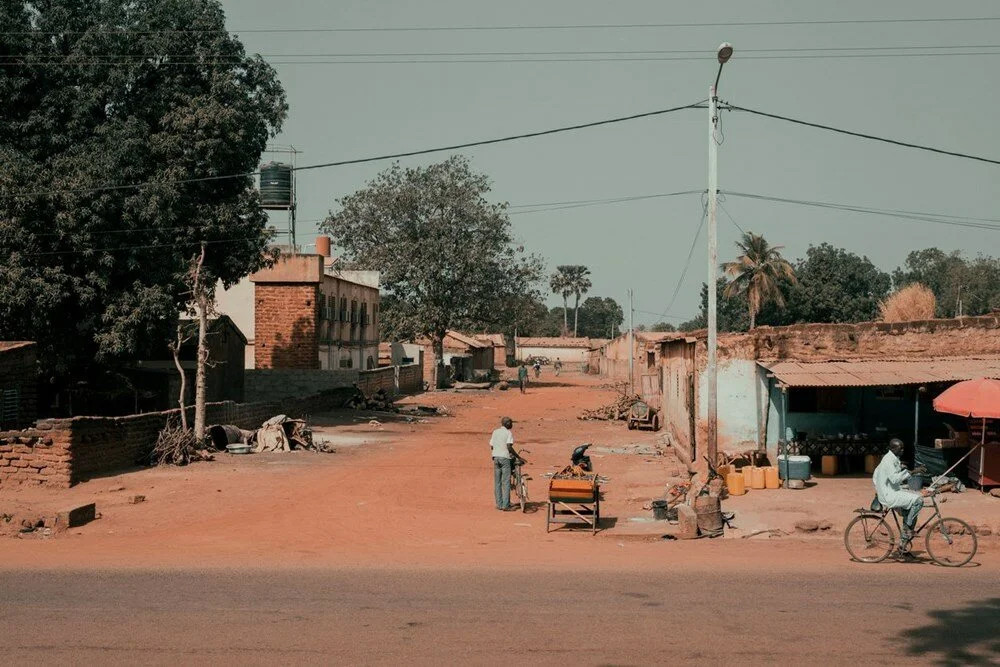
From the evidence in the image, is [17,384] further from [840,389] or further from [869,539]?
[869,539]

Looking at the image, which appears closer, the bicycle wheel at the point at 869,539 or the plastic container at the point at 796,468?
the bicycle wheel at the point at 869,539

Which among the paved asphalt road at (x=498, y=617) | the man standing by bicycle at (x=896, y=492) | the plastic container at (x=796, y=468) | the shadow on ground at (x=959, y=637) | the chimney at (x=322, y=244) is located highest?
the chimney at (x=322, y=244)

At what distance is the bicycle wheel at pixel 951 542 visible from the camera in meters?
12.5

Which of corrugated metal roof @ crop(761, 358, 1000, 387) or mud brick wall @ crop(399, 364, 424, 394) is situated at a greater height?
corrugated metal roof @ crop(761, 358, 1000, 387)

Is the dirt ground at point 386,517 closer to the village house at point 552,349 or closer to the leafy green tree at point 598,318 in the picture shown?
the village house at point 552,349

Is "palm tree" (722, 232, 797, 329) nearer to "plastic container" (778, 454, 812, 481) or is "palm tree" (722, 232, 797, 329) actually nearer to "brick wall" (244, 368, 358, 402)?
"brick wall" (244, 368, 358, 402)

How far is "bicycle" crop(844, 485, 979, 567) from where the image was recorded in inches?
494

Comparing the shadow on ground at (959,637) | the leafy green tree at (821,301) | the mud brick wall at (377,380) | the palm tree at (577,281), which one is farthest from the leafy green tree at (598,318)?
the shadow on ground at (959,637)

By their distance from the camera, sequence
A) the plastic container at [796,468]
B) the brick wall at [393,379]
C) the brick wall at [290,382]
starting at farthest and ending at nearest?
the brick wall at [393,379]
the brick wall at [290,382]
the plastic container at [796,468]

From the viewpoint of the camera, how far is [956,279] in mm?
97750

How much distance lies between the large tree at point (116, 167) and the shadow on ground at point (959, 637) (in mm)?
22542

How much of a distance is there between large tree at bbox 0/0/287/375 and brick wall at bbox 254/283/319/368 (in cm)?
1389

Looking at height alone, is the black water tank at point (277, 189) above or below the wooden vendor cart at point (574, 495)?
above

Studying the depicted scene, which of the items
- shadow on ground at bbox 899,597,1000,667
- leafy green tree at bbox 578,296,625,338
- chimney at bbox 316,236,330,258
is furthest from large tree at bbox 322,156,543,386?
leafy green tree at bbox 578,296,625,338
